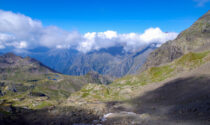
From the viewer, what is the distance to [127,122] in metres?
50.9

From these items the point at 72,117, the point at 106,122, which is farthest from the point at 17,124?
the point at 106,122

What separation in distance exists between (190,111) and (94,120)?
33.3 meters

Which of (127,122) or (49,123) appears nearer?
(127,122)

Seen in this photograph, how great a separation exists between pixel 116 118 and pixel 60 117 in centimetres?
2380

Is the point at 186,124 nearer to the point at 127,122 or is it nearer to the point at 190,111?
the point at 190,111

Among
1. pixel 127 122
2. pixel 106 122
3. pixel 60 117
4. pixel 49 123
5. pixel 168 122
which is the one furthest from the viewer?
pixel 60 117

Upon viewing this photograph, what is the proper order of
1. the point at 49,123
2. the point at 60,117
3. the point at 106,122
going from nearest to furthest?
the point at 106,122 < the point at 49,123 < the point at 60,117

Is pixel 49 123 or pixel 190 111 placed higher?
pixel 190 111

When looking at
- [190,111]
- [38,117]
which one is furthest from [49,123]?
[190,111]

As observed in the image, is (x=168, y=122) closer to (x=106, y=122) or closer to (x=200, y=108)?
(x=200, y=108)

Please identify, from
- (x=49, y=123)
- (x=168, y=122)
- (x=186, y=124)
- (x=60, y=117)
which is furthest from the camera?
(x=60, y=117)

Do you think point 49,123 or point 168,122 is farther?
point 49,123

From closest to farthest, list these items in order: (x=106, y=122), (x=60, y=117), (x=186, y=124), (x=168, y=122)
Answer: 1. (x=186, y=124)
2. (x=168, y=122)
3. (x=106, y=122)
4. (x=60, y=117)

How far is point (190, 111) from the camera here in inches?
2089
